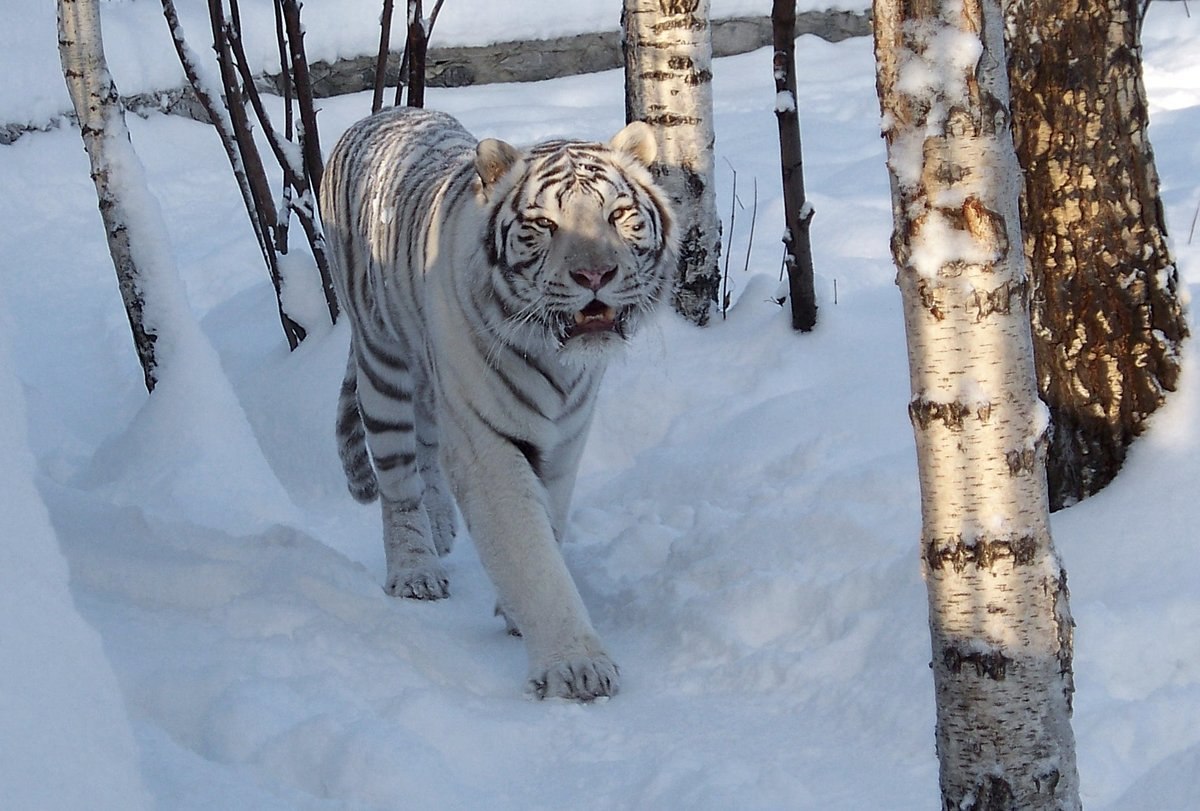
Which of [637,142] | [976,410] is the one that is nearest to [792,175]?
[637,142]

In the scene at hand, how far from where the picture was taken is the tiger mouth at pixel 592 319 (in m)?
3.24

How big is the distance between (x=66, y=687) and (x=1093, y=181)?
2.36 m

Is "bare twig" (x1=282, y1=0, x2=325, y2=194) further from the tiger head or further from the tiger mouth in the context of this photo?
the tiger mouth

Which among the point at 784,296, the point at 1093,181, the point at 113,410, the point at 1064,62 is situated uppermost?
the point at 1064,62

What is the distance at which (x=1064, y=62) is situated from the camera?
9.95 feet

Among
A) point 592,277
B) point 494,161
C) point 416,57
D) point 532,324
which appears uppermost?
point 416,57

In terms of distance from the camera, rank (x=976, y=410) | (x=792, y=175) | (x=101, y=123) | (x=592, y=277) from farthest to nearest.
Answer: (x=101, y=123) < (x=792, y=175) < (x=592, y=277) < (x=976, y=410)

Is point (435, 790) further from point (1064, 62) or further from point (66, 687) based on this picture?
point (1064, 62)

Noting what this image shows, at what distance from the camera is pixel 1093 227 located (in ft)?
10.1

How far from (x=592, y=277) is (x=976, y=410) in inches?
62.6

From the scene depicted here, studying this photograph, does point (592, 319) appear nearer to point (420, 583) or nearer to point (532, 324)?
point (532, 324)

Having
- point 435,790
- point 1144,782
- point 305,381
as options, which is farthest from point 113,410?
point 1144,782

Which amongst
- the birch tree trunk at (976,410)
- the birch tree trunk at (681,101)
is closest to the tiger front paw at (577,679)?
the birch tree trunk at (976,410)

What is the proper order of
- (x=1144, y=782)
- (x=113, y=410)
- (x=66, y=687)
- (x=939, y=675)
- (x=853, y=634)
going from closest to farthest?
(x=66, y=687) → (x=939, y=675) → (x=1144, y=782) → (x=853, y=634) → (x=113, y=410)
